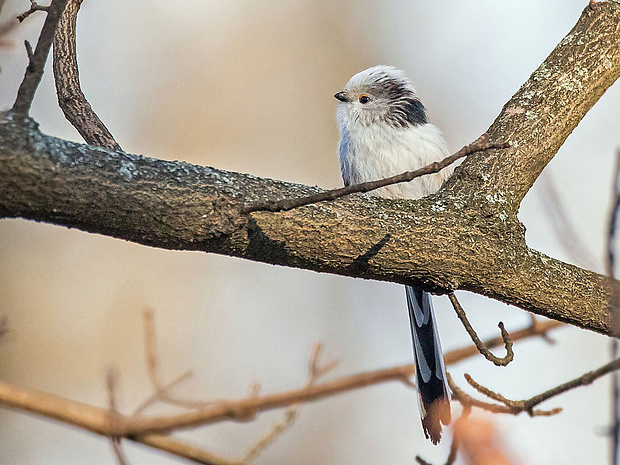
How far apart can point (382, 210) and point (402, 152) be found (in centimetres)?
151

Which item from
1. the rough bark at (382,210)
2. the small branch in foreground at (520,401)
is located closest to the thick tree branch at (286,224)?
the rough bark at (382,210)

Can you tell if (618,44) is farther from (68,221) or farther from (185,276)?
(185,276)

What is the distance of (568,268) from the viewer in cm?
201

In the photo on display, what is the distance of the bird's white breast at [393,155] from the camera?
3229mm

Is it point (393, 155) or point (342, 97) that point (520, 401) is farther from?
point (342, 97)

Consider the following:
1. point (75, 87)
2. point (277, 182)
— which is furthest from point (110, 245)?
point (277, 182)

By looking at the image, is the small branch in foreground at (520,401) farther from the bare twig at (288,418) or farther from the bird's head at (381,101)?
the bird's head at (381,101)

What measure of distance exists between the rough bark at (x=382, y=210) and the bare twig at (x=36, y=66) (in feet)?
0.11

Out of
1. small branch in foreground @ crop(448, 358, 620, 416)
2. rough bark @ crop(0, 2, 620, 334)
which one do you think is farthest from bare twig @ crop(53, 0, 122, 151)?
small branch in foreground @ crop(448, 358, 620, 416)

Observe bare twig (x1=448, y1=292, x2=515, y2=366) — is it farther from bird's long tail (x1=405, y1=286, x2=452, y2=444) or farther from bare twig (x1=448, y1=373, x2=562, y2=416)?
bird's long tail (x1=405, y1=286, x2=452, y2=444)

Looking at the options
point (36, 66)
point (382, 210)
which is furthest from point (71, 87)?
point (382, 210)

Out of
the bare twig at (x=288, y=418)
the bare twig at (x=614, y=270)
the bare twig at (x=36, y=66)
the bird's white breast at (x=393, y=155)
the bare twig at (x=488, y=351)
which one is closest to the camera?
the bare twig at (x=614, y=270)

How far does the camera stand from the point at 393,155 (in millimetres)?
3293

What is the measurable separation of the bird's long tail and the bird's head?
931 millimetres
